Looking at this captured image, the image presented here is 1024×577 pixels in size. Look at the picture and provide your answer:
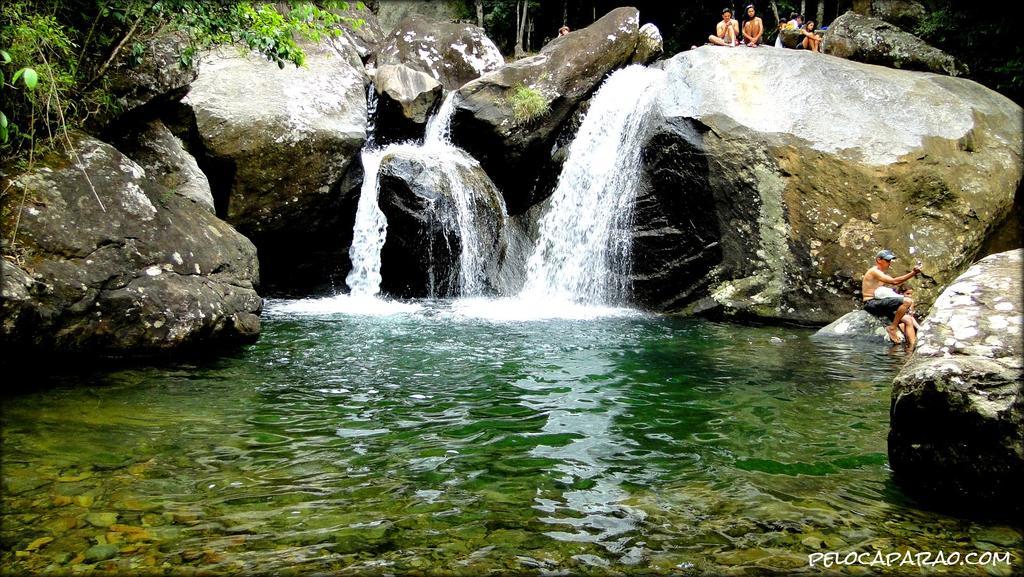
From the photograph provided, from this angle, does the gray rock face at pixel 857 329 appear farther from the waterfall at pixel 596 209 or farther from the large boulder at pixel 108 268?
the large boulder at pixel 108 268

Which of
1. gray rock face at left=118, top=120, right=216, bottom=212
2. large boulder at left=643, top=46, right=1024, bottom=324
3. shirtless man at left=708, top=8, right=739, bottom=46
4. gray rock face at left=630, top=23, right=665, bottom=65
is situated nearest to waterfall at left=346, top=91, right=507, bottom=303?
large boulder at left=643, top=46, right=1024, bottom=324

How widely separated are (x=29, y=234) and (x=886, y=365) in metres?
9.70

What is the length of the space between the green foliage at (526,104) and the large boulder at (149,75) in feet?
24.4

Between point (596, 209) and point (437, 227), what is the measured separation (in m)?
3.49

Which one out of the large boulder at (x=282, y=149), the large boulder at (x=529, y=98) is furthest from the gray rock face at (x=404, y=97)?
the large boulder at (x=282, y=149)

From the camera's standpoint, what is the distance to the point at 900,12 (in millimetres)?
17406

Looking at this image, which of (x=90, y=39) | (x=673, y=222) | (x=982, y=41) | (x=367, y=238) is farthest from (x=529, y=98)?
(x=982, y=41)

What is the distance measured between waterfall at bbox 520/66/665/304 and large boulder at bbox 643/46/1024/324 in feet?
3.43

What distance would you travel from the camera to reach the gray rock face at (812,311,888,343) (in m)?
10.1

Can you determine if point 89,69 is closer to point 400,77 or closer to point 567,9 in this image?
point 400,77

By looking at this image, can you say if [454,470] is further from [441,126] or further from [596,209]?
[441,126]

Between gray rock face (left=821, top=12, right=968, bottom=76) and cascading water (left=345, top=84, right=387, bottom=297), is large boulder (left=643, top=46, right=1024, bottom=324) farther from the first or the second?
cascading water (left=345, top=84, right=387, bottom=297)

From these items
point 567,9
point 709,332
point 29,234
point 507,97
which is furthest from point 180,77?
point 567,9

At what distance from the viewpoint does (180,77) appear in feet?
28.1
